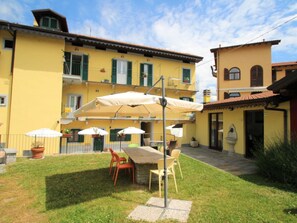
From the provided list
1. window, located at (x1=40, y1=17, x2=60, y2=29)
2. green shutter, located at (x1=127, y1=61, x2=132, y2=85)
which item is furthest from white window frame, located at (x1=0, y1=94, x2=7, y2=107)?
green shutter, located at (x1=127, y1=61, x2=132, y2=85)

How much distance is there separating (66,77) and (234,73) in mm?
16744

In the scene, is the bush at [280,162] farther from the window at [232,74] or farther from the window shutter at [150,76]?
the window at [232,74]

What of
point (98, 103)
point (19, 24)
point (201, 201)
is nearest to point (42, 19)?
point (19, 24)

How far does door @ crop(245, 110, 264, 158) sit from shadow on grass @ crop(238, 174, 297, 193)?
3500mm

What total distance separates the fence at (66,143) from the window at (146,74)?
503cm

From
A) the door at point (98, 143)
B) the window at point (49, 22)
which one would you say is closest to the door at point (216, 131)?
the door at point (98, 143)

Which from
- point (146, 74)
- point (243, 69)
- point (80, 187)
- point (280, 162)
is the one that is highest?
point (243, 69)

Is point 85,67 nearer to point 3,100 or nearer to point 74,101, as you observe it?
point 74,101

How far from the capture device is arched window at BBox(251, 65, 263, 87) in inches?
758

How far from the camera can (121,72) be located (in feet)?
54.7

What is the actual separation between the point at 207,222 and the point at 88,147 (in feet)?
42.9

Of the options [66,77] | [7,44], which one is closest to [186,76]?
[66,77]

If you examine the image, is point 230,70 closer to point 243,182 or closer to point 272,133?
point 272,133

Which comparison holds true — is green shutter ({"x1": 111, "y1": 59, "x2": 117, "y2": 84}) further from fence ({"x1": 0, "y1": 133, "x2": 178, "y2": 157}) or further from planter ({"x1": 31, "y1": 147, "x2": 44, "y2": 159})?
planter ({"x1": 31, "y1": 147, "x2": 44, "y2": 159})
